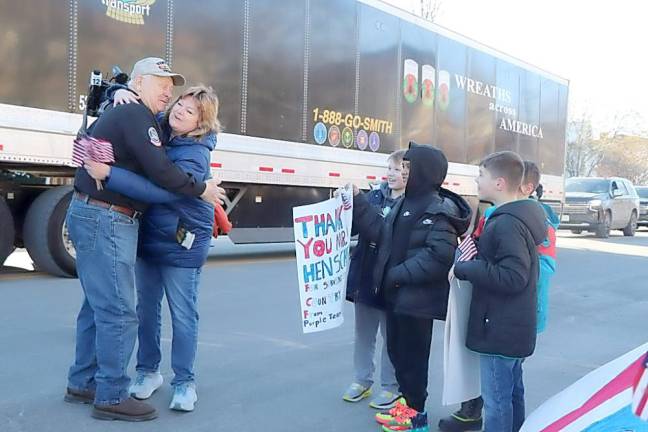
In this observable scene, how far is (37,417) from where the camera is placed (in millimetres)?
3750

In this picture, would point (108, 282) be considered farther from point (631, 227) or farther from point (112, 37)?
point (631, 227)

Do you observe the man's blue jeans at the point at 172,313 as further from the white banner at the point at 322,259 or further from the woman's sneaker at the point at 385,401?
the woman's sneaker at the point at 385,401

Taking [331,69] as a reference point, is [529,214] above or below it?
below

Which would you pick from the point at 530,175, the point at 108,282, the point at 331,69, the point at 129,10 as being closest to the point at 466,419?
the point at 530,175

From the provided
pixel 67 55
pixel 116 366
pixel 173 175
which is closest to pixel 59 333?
pixel 116 366

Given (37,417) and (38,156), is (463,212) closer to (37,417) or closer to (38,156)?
(37,417)

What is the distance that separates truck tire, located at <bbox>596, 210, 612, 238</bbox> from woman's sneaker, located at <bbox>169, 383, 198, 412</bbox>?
19.0 metres

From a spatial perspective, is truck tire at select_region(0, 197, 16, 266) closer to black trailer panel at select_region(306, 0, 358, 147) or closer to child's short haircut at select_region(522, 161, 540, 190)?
black trailer panel at select_region(306, 0, 358, 147)

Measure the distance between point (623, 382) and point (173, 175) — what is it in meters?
2.38

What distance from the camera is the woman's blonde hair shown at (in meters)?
3.76

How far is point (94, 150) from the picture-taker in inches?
138

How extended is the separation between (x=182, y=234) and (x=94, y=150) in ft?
2.14

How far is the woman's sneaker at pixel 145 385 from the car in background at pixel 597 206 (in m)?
18.2

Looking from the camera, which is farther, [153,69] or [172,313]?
[172,313]
